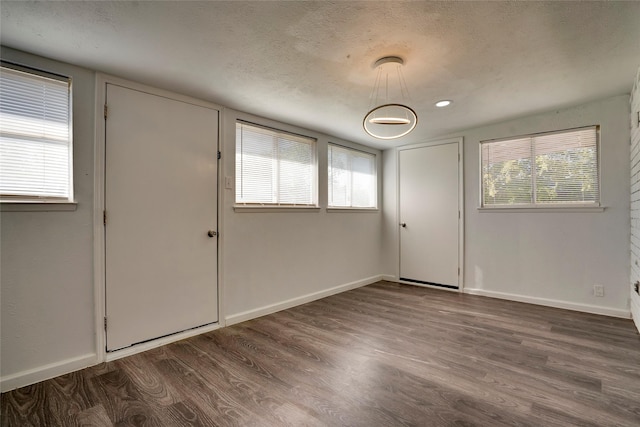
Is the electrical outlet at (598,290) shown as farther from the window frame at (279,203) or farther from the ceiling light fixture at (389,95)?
the window frame at (279,203)

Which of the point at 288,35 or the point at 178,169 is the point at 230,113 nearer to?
the point at 178,169

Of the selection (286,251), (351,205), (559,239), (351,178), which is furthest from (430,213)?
(286,251)

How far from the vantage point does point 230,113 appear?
3184 mm

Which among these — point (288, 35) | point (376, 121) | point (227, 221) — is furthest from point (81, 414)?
point (376, 121)

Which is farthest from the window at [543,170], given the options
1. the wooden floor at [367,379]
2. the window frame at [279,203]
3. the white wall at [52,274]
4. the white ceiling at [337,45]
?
the white wall at [52,274]

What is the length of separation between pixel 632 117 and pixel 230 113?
162 inches

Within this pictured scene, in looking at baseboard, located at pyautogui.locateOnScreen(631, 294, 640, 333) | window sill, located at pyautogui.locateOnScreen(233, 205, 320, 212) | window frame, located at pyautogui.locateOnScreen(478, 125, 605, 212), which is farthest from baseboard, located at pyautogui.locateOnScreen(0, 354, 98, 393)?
baseboard, located at pyautogui.locateOnScreen(631, 294, 640, 333)

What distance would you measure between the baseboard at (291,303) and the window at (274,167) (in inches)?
48.1

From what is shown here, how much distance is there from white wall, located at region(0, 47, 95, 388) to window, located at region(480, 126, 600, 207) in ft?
14.8

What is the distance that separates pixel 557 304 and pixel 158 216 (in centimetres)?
452

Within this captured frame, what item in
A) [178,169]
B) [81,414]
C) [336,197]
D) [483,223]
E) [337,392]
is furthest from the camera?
[336,197]

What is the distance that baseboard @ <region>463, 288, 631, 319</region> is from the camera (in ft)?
10.6

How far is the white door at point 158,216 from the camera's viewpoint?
95.5 inches

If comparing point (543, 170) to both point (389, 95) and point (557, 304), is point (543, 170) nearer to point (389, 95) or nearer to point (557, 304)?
point (557, 304)
